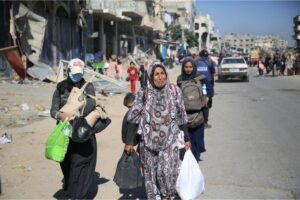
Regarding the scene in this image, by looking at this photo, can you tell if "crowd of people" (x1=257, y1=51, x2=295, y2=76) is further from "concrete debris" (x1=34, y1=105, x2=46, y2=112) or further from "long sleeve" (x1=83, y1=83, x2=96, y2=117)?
"long sleeve" (x1=83, y1=83, x2=96, y2=117)

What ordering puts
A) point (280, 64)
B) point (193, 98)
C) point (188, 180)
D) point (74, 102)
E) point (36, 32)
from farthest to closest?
point (280, 64)
point (36, 32)
point (193, 98)
point (74, 102)
point (188, 180)

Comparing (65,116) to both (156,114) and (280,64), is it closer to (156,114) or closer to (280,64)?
(156,114)

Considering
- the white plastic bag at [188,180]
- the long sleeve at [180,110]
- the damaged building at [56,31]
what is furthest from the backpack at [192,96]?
the damaged building at [56,31]

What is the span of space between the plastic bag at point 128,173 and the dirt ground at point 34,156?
0.73 m

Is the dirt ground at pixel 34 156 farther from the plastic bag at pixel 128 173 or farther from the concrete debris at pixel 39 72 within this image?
the concrete debris at pixel 39 72

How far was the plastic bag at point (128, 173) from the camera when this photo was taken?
15.8 feet

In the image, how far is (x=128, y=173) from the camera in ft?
15.8

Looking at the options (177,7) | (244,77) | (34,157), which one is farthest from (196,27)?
(34,157)

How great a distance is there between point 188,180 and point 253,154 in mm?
3158

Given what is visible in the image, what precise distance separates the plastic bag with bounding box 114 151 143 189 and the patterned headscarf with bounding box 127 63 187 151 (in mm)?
305

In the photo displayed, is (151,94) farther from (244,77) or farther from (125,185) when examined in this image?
(244,77)

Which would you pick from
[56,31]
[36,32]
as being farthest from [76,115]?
[56,31]

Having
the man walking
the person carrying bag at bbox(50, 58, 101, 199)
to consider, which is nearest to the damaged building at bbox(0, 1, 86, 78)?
the man walking

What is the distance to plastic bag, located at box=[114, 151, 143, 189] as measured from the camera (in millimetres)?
4801
